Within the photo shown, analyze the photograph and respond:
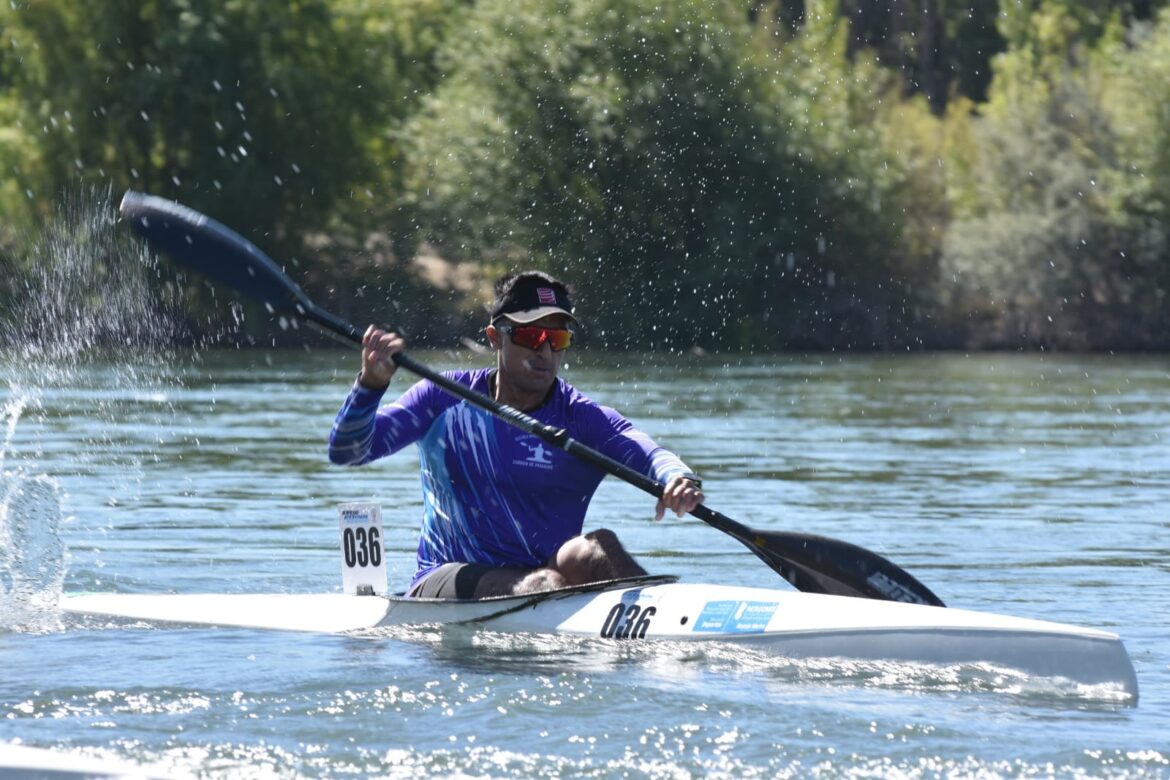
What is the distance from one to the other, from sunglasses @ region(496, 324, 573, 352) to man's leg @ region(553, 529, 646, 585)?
2.74 ft

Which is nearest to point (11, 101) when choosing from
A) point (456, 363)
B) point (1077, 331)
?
point (456, 363)

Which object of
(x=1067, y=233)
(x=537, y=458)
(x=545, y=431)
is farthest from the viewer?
(x=1067, y=233)

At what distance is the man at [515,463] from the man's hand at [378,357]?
257mm

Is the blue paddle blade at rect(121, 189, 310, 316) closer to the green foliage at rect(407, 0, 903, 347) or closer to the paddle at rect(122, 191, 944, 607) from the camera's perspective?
the paddle at rect(122, 191, 944, 607)

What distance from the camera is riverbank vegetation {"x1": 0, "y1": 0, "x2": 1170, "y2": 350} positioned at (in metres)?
38.3

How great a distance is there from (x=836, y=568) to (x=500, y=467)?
155cm

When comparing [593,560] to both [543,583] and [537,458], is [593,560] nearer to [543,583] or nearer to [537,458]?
[543,583]

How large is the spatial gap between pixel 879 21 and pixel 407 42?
25.3 metres

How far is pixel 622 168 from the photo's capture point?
39.4 metres

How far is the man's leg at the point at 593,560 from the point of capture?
319 inches

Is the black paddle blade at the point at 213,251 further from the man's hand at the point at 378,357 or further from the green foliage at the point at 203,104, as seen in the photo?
the green foliage at the point at 203,104

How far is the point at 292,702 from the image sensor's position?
698 centimetres

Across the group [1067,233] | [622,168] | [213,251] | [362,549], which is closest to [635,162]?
[622,168]

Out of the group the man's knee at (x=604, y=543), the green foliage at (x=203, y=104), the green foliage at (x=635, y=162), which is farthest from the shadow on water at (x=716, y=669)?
the green foliage at (x=203, y=104)
